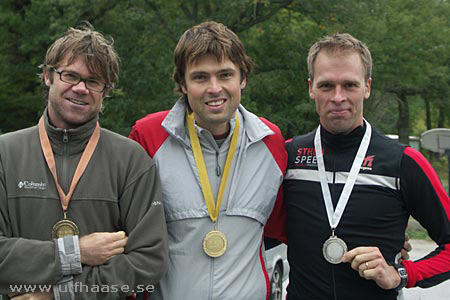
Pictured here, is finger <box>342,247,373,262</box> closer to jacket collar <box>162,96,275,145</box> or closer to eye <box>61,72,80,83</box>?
jacket collar <box>162,96,275,145</box>

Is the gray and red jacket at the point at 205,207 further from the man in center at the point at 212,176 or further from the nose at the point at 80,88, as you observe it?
the nose at the point at 80,88

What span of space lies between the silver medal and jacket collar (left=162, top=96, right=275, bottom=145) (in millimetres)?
821

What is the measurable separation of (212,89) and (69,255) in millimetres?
1302

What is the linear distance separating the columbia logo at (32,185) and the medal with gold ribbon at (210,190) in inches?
37.0

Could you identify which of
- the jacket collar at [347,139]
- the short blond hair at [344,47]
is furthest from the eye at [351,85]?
the jacket collar at [347,139]

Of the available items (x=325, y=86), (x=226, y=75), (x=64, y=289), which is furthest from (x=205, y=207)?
(x=325, y=86)

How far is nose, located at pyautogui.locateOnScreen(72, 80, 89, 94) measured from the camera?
10.5 ft

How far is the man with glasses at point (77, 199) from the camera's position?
294 centimetres

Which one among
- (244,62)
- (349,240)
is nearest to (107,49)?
(244,62)

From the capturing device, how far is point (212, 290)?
3297 millimetres

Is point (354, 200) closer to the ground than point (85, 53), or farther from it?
closer to the ground

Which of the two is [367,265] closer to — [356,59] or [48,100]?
[356,59]

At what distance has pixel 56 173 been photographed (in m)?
3.12

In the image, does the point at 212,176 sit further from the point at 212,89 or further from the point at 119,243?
the point at 119,243
